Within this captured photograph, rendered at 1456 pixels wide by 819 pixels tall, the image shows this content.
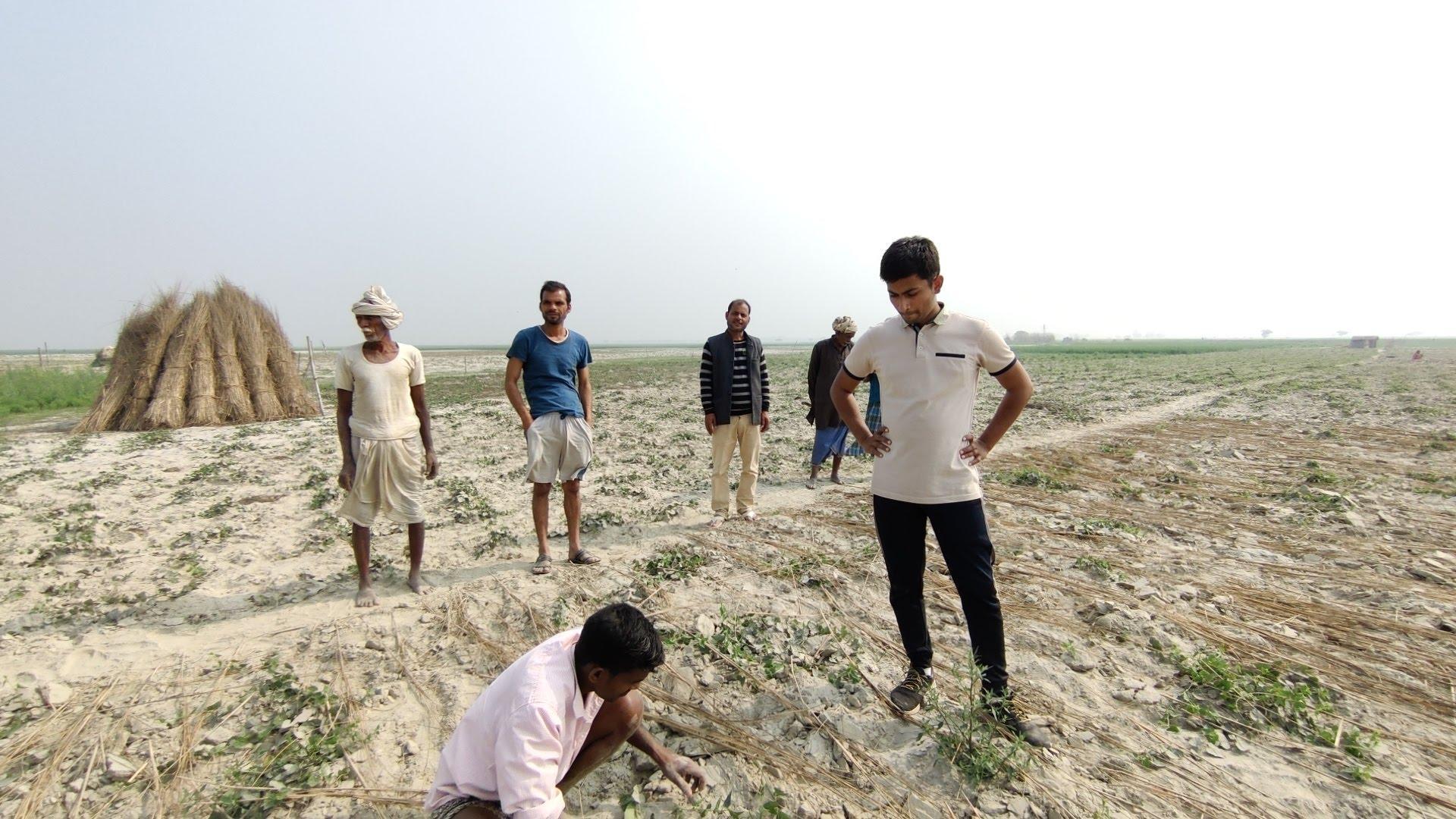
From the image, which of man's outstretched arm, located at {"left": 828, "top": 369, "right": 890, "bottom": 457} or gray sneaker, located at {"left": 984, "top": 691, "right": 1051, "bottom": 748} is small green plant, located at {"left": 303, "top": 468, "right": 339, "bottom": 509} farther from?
gray sneaker, located at {"left": 984, "top": 691, "right": 1051, "bottom": 748}

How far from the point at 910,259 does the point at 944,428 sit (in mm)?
698

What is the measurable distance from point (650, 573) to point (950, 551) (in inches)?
102

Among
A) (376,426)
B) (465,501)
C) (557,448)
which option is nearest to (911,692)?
(557,448)

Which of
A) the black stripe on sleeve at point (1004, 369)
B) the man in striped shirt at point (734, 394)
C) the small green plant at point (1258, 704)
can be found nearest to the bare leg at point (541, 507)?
the man in striped shirt at point (734, 394)

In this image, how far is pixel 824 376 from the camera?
687cm

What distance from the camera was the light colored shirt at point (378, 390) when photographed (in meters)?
3.91

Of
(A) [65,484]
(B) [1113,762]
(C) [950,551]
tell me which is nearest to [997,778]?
(B) [1113,762]

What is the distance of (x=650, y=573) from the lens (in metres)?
4.66

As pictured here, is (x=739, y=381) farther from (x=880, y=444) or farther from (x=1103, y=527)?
(x=1103, y=527)

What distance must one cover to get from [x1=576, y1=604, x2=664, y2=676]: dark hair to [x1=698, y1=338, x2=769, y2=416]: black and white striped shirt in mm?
3909

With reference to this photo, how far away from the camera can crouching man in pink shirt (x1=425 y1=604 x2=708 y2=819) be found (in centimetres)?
178

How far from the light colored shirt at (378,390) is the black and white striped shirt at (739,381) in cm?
247

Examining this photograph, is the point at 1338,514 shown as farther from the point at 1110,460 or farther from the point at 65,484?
the point at 65,484

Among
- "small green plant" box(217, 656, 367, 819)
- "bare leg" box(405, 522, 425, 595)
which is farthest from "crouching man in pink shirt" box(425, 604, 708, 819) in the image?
"bare leg" box(405, 522, 425, 595)
